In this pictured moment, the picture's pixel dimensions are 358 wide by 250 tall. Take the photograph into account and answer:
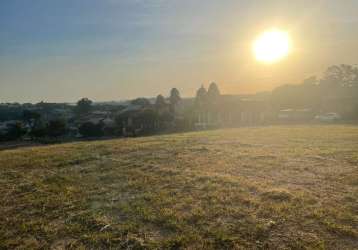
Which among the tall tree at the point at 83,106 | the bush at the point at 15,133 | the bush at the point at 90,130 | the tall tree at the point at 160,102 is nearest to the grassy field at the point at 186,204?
the bush at the point at 90,130

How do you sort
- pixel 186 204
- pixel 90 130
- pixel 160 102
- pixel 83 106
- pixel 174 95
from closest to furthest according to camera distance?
1. pixel 186 204
2. pixel 90 130
3. pixel 160 102
4. pixel 174 95
5. pixel 83 106

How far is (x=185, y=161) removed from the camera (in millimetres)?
10039

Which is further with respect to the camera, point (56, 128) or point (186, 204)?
point (56, 128)

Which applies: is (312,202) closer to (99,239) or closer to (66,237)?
(99,239)

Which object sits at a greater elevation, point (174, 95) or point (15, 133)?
point (174, 95)

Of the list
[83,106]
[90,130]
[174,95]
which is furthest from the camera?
[83,106]

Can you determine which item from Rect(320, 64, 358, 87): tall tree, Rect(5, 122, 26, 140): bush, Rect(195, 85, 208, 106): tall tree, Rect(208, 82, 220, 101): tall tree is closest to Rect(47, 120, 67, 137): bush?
Rect(5, 122, 26, 140): bush

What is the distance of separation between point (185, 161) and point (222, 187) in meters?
3.47

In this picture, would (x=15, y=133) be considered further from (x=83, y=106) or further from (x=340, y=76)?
(x=340, y=76)

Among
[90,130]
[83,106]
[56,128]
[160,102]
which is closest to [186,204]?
[90,130]

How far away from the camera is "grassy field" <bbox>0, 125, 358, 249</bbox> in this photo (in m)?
4.22

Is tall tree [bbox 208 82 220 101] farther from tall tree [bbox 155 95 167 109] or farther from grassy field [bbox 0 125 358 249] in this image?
grassy field [bbox 0 125 358 249]

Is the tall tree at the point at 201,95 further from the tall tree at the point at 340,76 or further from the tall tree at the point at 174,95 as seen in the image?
the tall tree at the point at 340,76

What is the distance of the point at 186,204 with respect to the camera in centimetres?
563
